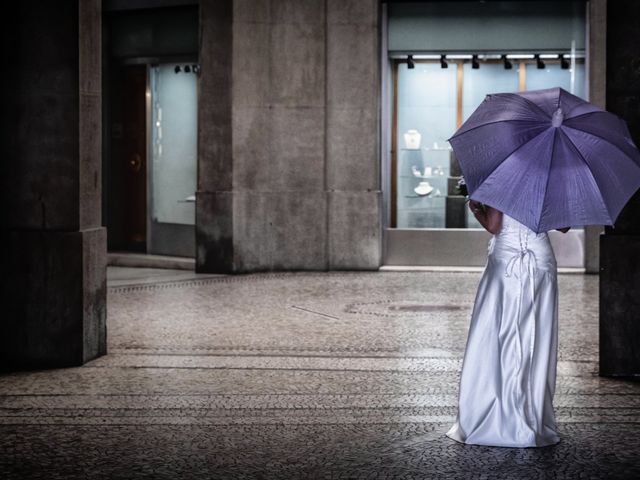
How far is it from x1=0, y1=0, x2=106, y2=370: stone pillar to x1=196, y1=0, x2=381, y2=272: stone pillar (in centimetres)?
726

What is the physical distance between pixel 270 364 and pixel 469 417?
8.80ft

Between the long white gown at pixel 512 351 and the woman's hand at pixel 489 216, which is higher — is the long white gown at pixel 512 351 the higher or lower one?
the lower one

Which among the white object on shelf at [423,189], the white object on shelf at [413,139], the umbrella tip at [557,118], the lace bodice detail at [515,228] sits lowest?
the lace bodice detail at [515,228]

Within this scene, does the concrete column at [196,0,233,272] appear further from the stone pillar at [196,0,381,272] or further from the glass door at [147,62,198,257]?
the glass door at [147,62,198,257]

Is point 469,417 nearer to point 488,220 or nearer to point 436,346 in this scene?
point 488,220

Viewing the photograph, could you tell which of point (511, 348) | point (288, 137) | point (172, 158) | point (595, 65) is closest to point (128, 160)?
point (172, 158)

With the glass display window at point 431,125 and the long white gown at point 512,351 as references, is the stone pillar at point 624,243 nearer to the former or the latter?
the long white gown at point 512,351

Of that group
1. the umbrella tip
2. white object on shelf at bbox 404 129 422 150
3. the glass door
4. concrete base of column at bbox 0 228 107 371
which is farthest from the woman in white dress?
the glass door

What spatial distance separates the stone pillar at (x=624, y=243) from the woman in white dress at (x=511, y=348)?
5.78 feet

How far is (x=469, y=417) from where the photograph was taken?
6.19m

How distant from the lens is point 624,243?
314 inches

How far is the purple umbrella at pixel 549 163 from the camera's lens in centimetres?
584

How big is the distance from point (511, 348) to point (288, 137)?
10120 mm

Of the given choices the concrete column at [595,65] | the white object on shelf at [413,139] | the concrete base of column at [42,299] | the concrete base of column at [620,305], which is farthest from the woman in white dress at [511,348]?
the white object on shelf at [413,139]
